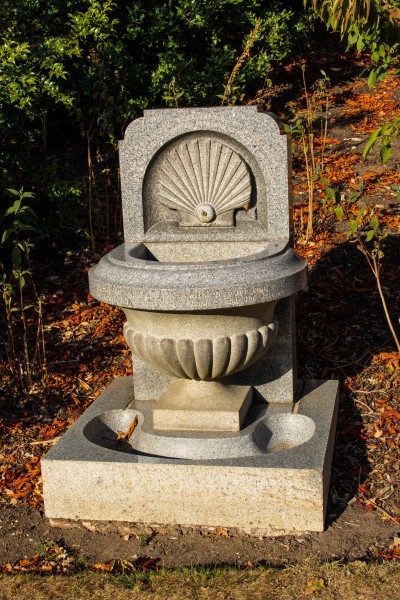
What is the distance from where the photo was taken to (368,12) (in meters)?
3.88

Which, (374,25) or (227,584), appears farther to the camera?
(374,25)

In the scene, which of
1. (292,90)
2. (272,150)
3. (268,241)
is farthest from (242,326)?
(292,90)

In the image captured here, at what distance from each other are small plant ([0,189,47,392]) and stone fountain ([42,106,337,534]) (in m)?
0.71

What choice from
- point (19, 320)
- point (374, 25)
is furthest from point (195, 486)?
point (19, 320)

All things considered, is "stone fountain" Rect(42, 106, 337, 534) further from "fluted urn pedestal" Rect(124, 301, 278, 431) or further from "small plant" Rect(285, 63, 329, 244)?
"small plant" Rect(285, 63, 329, 244)

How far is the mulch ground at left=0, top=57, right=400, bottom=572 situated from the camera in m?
4.04

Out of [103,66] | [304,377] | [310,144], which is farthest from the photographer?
[103,66]

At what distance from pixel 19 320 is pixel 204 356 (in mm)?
2524

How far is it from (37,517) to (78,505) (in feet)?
0.92

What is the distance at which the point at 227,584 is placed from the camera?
145 inches

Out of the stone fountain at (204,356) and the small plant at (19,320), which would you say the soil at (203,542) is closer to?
the stone fountain at (204,356)

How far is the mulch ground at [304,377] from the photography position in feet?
13.3

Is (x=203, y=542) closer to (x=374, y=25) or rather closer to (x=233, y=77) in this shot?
(x=374, y=25)

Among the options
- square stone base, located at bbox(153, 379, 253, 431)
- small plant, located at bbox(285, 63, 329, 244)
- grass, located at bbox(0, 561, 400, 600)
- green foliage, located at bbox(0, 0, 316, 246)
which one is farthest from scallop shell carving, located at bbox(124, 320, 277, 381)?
green foliage, located at bbox(0, 0, 316, 246)
